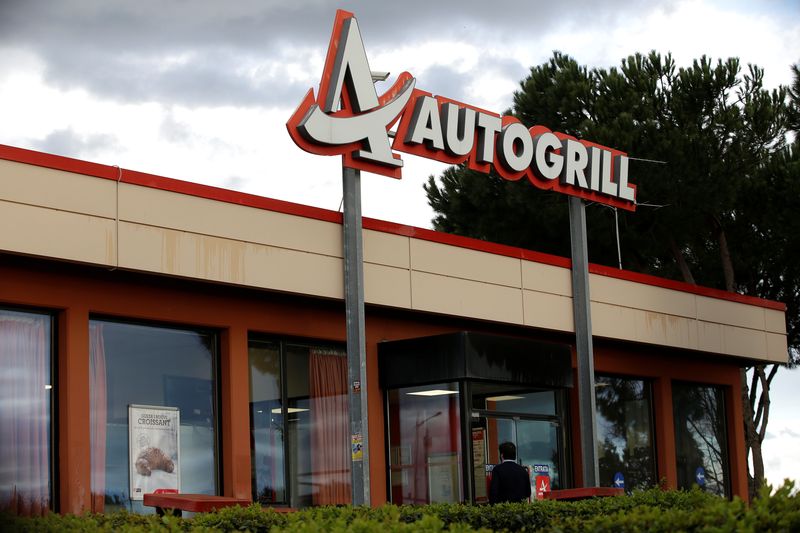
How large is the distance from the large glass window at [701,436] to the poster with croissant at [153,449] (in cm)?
1075

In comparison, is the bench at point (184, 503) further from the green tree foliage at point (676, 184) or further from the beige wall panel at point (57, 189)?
the green tree foliage at point (676, 184)

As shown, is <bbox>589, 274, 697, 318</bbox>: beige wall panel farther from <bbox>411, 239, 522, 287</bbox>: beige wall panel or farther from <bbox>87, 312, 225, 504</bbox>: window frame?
<bbox>87, 312, 225, 504</bbox>: window frame

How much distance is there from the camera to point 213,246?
1290 centimetres

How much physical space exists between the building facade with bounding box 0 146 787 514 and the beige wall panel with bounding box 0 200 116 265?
0.07 ft

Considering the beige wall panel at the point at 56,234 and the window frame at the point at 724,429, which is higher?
the beige wall panel at the point at 56,234

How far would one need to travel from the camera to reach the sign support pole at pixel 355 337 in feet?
44.2

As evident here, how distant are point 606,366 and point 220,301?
800 cm

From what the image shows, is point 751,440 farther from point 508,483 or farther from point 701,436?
point 508,483

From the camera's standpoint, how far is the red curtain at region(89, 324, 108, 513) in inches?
467

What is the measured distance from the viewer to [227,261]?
13.0 meters

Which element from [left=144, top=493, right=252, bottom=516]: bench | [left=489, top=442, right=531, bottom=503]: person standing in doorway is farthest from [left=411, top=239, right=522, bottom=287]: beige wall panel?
[left=144, top=493, right=252, bottom=516]: bench

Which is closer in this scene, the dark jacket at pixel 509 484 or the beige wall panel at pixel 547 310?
the dark jacket at pixel 509 484

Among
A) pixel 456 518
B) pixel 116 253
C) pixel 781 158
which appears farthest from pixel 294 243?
pixel 781 158

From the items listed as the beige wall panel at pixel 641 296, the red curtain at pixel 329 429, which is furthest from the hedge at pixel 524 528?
the beige wall panel at pixel 641 296
